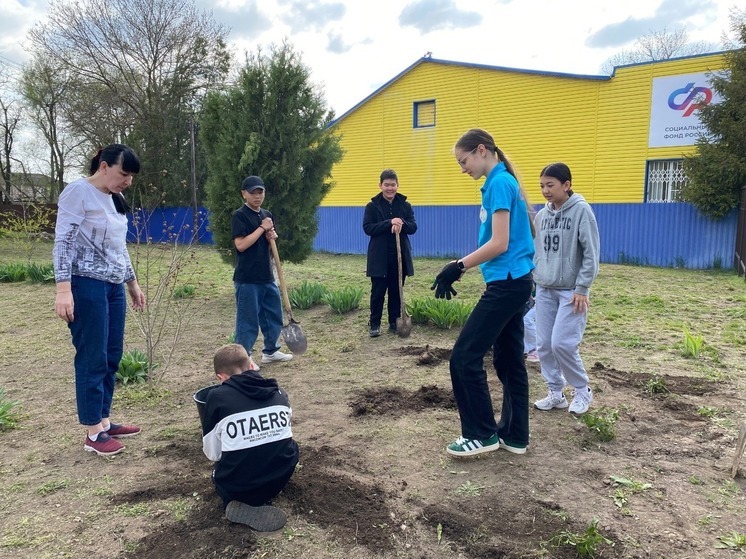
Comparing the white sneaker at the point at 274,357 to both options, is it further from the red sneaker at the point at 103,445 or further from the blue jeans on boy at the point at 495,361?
the blue jeans on boy at the point at 495,361

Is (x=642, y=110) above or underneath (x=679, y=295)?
above

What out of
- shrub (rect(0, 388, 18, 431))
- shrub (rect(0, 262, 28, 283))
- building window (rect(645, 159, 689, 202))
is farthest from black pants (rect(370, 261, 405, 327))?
building window (rect(645, 159, 689, 202))

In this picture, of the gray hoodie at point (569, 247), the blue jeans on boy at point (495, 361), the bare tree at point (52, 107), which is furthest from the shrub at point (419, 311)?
the bare tree at point (52, 107)

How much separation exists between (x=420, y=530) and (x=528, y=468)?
85 cm

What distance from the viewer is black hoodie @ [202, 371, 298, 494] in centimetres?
242

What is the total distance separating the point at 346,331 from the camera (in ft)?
21.6

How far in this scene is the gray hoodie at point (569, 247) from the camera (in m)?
3.52

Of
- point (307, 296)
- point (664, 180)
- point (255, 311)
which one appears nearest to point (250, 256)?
point (255, 311)

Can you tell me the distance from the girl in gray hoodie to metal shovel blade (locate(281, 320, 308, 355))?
2.38 m

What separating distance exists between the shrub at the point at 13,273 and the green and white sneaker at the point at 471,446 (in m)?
10.5

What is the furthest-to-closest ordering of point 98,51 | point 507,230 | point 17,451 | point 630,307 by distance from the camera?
point 98,51 < point 630,307 < point 17,451 < point 507,230

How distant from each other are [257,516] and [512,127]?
1821cm

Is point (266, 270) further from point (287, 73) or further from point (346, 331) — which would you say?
point (287, 73)

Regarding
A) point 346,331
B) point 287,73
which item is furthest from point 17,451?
point 287,73
